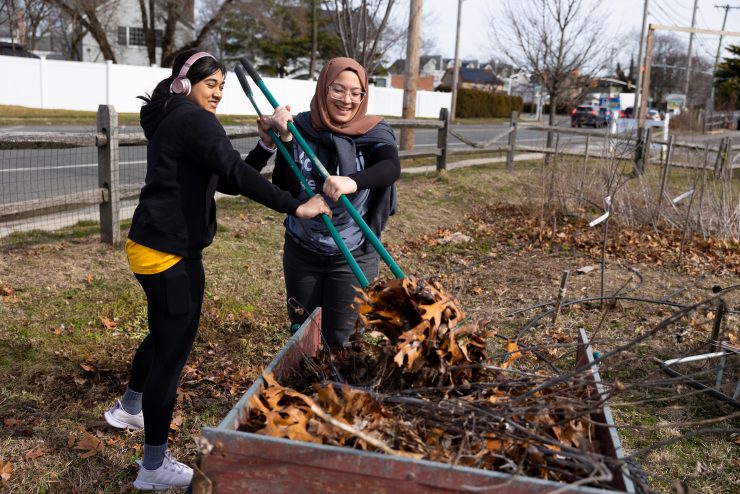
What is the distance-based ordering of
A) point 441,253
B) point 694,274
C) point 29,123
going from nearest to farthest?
point 694,274 < point 441,253 < point 29,123

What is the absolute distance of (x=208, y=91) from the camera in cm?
280

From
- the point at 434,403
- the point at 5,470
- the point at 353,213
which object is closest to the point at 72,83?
the point at 5,470

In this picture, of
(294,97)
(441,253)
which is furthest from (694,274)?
(294,97)

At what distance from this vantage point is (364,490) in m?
1.75

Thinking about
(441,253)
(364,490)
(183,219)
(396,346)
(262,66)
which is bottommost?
(441,253)

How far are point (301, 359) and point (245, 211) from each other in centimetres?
635

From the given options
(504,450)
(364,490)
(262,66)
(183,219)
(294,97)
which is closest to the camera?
(364,490)

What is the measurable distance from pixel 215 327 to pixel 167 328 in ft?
7.76

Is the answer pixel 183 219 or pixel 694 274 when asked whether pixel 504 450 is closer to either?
pixel 183 219

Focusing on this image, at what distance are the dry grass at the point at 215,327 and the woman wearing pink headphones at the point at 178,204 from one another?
0.76m

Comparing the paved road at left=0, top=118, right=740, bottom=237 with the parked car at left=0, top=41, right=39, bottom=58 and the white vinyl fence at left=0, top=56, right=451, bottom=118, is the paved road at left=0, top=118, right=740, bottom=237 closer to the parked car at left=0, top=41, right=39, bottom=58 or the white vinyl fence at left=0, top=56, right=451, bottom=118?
the white vinyl fence at left=0, top=56, right=451, bottom=118

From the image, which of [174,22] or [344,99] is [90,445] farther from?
[174,22]

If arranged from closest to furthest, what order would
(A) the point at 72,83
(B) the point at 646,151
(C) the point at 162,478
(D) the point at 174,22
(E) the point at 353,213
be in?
(E) the point at 353,213
(C) the point at 162,478
(B) the point at 646,151
(A) the point at 72,83
(D) the point at 174,22

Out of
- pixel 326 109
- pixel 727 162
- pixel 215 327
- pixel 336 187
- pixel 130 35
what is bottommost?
pixel 215 327
